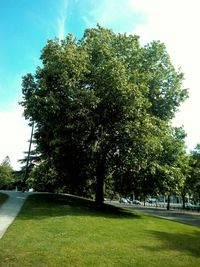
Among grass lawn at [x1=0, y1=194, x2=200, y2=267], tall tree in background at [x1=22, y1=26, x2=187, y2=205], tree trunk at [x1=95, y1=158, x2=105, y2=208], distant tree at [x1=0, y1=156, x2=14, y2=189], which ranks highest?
distant tree at [x1=0, y1=156, x2=14, y2=189]

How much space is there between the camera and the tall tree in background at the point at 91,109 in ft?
84.6

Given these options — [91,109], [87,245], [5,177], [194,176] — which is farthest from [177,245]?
[5,177]

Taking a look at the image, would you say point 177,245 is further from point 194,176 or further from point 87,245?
point 194,176

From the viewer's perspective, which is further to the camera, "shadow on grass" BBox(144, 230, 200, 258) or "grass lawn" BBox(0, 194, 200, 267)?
"shadow on grass" BBox(144, 230, 200, 258)

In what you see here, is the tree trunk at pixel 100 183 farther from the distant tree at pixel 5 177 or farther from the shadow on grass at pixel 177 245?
the distant tree at pixel 5 177

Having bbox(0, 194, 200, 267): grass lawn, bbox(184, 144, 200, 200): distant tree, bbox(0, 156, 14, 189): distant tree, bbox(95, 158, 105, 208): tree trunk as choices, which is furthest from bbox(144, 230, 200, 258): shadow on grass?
bbox(0, 156, 14, 189): distant tree

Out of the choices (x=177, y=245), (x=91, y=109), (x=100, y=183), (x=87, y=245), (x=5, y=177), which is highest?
(x=5, y=177)

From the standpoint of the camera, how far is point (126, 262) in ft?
36.9

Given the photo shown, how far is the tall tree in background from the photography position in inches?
1016

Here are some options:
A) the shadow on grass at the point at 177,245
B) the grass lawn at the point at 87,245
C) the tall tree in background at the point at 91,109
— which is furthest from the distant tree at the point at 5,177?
the shadow on grass at the point at 177,245

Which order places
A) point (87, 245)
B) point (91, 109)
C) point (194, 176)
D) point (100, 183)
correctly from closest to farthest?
point (87, 245), point (91, 109), point (100, 183), point (194, 176)

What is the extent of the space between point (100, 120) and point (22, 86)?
6.40 metres

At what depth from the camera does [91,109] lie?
87.0 feet

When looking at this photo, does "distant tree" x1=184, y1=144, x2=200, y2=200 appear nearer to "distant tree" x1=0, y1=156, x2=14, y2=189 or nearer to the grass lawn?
the grass lawn
